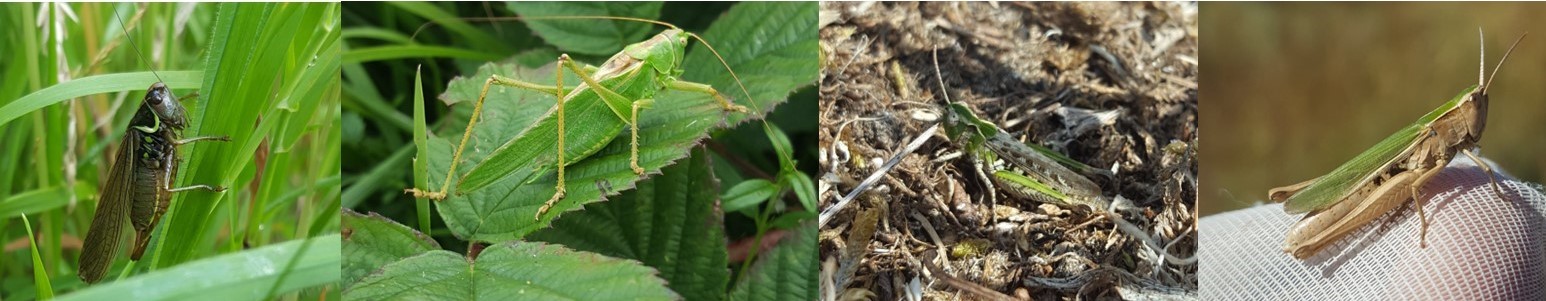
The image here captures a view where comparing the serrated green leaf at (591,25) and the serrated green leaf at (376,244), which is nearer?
the serrated green leaf at (376,244)

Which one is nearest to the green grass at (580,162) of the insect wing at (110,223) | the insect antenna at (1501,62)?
the insect wing at (110,223)

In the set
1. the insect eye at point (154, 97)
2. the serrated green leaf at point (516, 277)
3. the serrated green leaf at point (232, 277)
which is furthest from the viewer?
the insect eye at point (154, 97)

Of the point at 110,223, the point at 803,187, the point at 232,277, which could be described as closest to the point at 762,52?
the point at 803,187

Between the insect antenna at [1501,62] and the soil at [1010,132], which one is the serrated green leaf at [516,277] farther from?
the insect antenna at [1501,62]

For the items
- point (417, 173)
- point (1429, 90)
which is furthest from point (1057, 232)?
point (417, 173)

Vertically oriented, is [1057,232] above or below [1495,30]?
below

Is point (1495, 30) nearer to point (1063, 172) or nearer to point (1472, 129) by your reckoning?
point (1472, 129)
